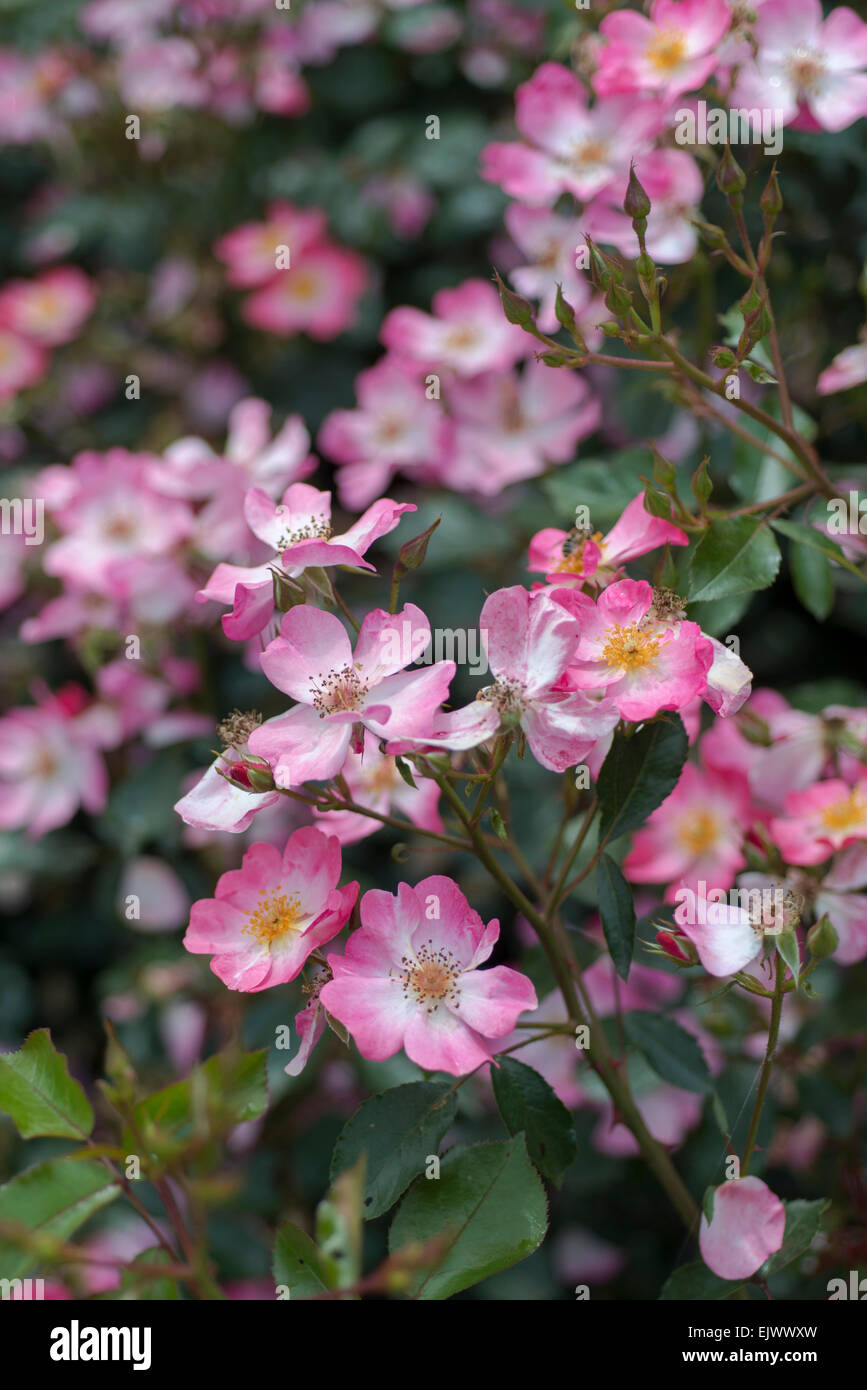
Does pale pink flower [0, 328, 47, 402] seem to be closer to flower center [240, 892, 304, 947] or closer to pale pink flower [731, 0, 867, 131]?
pale pink flower [731, 0, 867, 131]

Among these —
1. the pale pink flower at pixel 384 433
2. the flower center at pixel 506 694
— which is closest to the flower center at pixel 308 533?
the flower center at pixel 506 694

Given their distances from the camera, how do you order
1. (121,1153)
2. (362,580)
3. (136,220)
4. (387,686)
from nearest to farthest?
(121,1153) → (387,686) → (362,580) → (136,220)

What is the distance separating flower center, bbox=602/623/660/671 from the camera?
36.0 inches

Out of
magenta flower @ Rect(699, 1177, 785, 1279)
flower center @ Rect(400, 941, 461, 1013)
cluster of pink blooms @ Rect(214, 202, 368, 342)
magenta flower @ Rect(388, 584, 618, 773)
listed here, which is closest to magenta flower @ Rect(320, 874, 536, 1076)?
flower center @ Rect(400, 941, 461, 1013)

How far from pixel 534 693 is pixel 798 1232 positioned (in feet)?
1.63

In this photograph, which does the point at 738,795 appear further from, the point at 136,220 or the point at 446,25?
the point at 136,220

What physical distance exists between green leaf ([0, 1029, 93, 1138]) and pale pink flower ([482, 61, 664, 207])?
1038 millimetres

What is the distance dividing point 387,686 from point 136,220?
1.71m

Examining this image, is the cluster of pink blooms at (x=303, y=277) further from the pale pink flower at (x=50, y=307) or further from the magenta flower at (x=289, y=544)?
the magenta flower at (x=289, y=544)

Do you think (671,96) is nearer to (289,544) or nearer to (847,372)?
(847,372)

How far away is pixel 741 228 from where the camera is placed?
A: 1.08 metres

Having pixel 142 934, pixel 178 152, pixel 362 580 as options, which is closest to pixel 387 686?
pixel 362 580

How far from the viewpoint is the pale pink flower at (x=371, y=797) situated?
111cm

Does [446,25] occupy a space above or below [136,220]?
above
